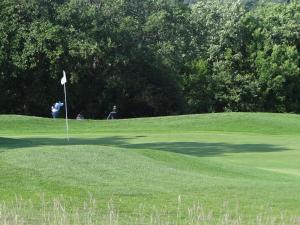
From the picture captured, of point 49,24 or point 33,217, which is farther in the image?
point 49,24

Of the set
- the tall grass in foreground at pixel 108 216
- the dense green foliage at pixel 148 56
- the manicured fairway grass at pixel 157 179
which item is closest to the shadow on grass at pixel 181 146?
the manicured fairway grass at pixel 157 179

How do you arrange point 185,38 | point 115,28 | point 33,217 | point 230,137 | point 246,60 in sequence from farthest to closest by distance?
point 246,60, point 185,38, point 115,28, point 230,137, point 33,217

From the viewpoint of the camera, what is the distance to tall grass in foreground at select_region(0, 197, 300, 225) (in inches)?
338

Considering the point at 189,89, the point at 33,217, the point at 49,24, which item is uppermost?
the point at 49,24

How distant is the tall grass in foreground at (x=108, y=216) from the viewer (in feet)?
28.1

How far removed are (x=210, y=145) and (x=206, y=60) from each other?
30.6m

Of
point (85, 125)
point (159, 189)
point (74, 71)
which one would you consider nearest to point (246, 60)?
point (74, 71)

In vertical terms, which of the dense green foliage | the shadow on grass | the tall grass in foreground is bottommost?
the tall grass in foreground

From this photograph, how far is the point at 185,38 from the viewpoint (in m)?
50.4

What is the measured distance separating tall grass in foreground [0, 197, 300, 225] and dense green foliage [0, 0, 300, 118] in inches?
1196

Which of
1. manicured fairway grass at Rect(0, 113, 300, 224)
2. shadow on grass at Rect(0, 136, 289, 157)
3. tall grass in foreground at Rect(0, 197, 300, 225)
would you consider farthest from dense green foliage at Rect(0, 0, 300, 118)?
tall grass in foreground at Rect(0, 197, 300, 225)

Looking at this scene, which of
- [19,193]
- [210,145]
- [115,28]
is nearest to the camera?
[19,193]

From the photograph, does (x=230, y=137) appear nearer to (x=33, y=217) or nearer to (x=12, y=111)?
(x=33, y=217)

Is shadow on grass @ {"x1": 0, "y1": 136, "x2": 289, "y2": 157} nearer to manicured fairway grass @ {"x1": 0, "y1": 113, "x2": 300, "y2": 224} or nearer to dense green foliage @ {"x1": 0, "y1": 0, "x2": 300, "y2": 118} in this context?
manicured fairway grass @ {"x1": 0, "y1": 113, "x2": 300, "y2": 224}
